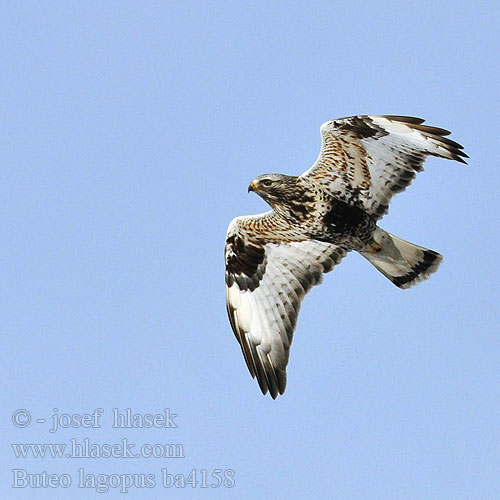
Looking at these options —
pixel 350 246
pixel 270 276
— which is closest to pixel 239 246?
pixel 270 276

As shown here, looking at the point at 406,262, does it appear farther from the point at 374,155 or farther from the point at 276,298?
the point at 276,298

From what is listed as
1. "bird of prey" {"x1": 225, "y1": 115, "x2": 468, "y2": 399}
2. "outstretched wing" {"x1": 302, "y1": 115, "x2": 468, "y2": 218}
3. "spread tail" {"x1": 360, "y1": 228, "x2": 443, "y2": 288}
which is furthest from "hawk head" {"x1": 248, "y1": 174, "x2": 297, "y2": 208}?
"spread tail" {"x1": 360, "y1": 228, "x2": 443, "y2": 288}

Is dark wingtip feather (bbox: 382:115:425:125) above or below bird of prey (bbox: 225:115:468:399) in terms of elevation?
above

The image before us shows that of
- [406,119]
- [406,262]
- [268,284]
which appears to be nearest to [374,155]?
[406,119]

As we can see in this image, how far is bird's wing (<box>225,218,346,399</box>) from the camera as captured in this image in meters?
15.1

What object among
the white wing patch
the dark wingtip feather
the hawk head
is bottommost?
the white wing patch

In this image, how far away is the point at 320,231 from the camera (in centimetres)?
1502

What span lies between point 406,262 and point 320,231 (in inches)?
59.5

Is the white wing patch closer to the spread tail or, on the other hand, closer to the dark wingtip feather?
the spread tail

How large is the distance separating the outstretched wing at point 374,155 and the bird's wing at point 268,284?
107 cm

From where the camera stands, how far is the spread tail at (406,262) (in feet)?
50.6

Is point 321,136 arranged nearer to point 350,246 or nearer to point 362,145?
point 362,145

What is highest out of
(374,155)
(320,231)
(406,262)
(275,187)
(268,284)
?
(374,155)

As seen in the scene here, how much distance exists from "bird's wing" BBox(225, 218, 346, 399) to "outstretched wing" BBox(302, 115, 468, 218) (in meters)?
1.07
